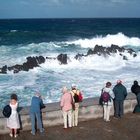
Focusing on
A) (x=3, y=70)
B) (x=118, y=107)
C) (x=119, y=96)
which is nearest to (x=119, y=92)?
(x=119, y=96)

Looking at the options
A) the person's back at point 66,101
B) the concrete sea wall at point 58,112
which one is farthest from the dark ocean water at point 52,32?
the person's back at point 66,101

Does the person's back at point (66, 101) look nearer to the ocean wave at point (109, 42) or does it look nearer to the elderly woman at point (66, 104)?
the elderly woman at point (66, 104)

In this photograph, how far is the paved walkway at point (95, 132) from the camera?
1119cm

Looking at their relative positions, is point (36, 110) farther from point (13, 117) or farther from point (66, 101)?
point (66, 101)

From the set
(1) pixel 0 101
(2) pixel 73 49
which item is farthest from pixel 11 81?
(2) pixel 73 49

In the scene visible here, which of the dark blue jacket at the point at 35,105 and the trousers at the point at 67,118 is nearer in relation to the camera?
the dark blue jacket at the point at 35,105

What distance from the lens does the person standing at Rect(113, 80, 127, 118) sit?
12344 mm

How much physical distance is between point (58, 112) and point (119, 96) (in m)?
2.08

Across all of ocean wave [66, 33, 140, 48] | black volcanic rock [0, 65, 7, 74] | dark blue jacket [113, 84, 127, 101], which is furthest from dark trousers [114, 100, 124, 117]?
ocean wave [66, 33, 140, 48]

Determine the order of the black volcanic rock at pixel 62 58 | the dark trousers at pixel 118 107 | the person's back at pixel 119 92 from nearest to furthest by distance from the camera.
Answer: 1. the person's back at pixel 119 92
2. the dark trousers at pixel 118 107
3. the black volcanic rock at pixel 62 58

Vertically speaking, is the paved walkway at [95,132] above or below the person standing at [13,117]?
below

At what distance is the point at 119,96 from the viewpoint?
12.4 metres

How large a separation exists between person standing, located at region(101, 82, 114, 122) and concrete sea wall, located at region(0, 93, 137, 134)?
0.85 feet

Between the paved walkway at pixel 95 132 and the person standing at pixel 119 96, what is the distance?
34 centimetres
